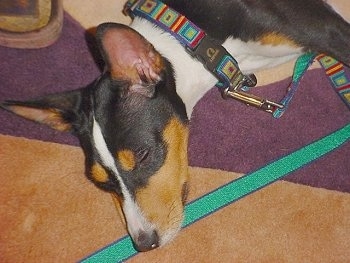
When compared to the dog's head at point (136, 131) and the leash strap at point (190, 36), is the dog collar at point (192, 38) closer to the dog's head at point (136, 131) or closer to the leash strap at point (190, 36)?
the leash strap at point (190, 36)

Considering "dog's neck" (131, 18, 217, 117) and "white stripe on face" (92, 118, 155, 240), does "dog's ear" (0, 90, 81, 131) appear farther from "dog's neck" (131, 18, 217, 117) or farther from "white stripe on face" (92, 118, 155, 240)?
"dog's neck" (131, 18, 217, 117)

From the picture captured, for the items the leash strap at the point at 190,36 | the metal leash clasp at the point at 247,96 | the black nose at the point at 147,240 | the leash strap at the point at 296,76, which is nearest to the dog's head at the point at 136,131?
the black nose at the point at 147,240

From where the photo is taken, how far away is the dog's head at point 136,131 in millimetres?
2129

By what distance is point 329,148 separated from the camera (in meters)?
2.57

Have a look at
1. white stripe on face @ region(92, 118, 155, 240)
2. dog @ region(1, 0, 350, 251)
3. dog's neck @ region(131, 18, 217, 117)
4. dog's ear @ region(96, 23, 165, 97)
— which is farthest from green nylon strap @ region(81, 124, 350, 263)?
dog's ear @ region(96, 23, 165, 97)

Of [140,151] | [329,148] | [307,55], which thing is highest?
[307,55]

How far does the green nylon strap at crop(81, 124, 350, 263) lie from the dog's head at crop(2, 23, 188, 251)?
0.76 feet

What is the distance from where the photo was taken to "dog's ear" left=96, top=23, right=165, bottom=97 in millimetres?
1898

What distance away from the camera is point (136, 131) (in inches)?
85.4

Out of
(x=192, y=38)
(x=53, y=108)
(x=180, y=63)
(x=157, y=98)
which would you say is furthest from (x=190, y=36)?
(x=53, y=108)

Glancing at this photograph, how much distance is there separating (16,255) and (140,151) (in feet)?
3.06

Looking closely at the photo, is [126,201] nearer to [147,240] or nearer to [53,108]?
[147,240]

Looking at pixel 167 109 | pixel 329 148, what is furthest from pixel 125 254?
pixel 329 148

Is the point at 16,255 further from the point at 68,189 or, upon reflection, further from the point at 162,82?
the point at 162,82
